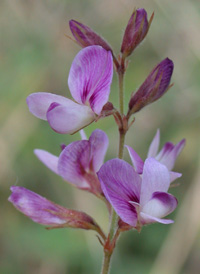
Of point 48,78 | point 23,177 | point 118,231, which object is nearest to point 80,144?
point 118,231

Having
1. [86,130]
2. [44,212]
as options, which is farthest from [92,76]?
[86,130]

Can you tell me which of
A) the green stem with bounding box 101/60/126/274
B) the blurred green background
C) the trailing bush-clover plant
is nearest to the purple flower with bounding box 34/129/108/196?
the trailing bush-clover plant

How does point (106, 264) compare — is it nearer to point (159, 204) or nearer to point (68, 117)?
point (159, 204)

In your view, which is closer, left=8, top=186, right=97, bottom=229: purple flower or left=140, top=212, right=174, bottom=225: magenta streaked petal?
left=140, top=212, right=174, bottom=225: magenta streaked petal

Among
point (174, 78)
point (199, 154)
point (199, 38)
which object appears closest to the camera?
point (199, 154)

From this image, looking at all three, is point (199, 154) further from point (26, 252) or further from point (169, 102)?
point (26, 252)

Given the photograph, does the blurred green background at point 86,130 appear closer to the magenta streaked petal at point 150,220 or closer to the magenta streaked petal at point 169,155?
the magenta streaked petal at point 169,155

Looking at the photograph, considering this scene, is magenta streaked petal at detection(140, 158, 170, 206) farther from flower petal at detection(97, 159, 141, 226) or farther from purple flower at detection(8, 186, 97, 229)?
purple flower at detection(8, 186, 97, 229)
